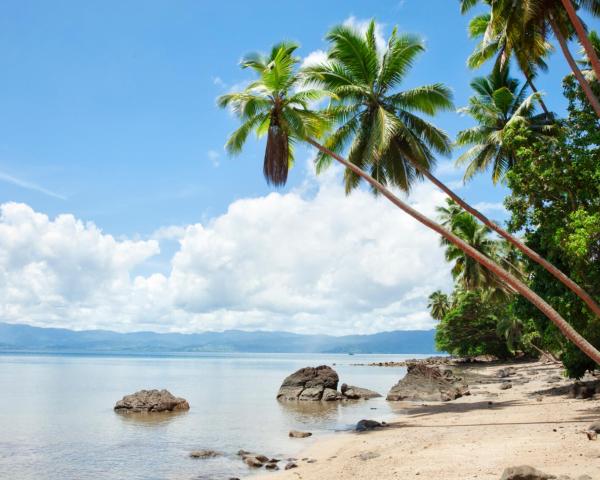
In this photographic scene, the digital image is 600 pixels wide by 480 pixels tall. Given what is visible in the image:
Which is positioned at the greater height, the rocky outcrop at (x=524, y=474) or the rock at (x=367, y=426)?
the rocky outcrop at (x=524, y=474)

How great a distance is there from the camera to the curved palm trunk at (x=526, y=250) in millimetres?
15531

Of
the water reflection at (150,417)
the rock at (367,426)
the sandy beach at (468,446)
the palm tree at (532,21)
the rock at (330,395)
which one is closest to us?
the sandy beach at (468,446)

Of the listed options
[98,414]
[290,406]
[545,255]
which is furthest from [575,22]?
[98,414]

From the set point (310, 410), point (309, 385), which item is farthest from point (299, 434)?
point (309, 385)

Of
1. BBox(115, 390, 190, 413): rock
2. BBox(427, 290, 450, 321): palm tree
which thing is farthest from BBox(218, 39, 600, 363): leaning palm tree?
BBox(427, 290, 450, 321): palm tree

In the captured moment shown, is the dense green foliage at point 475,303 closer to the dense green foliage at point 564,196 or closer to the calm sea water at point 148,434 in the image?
the calm sea water at point 148,434

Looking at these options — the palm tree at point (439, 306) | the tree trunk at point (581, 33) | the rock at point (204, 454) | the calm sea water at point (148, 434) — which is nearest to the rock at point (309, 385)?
the calm sea water at point (148, 434)

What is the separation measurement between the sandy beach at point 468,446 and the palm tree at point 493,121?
35.2ft

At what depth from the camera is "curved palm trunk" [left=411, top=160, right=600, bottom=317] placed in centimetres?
1553

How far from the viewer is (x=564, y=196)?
17.7 meters

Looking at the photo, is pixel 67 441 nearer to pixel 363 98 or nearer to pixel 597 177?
pixel 363 98

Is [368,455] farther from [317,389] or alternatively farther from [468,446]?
[317,389]

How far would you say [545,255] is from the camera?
2008cm

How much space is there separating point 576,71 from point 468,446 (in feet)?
36.3
